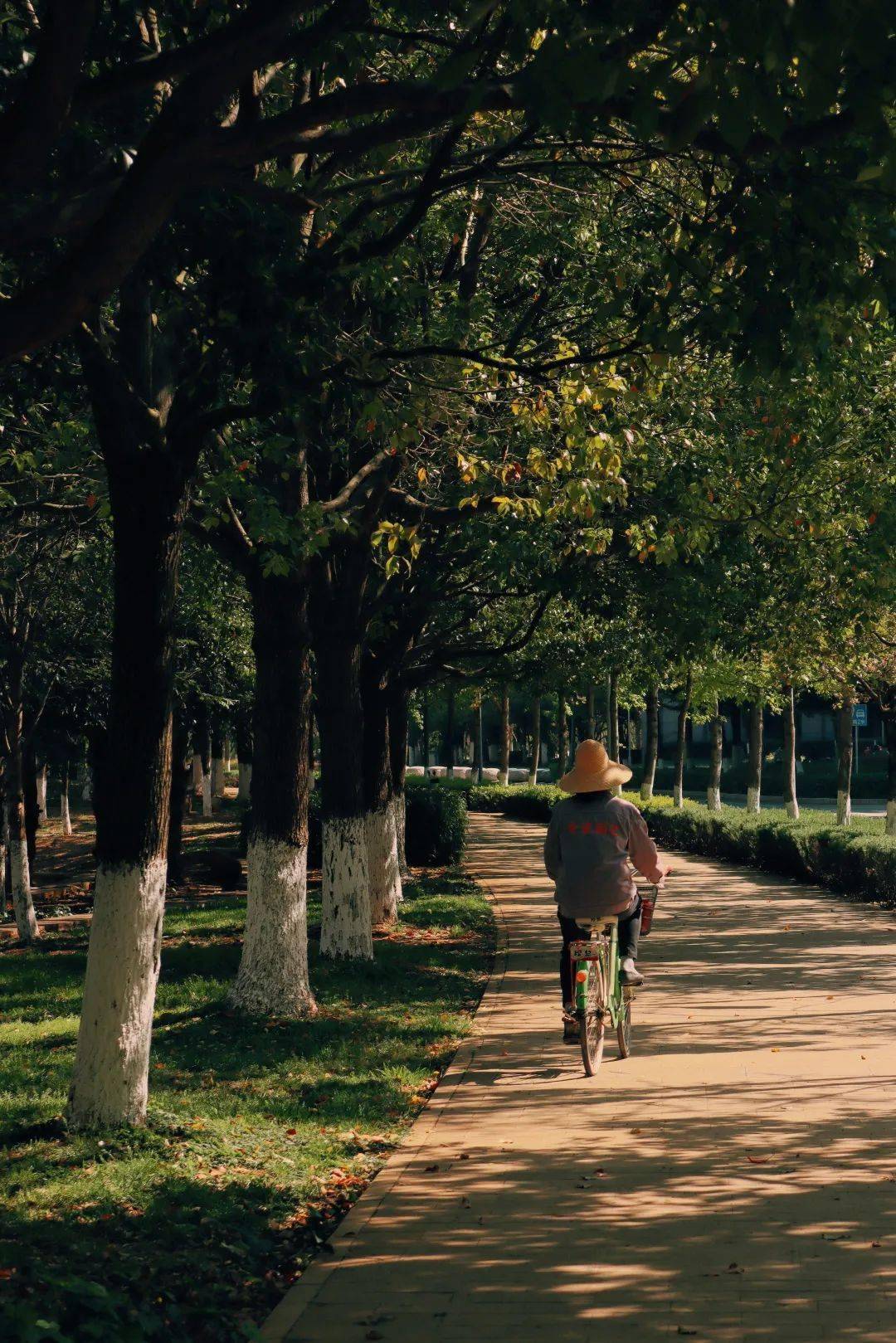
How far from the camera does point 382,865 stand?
750 inches

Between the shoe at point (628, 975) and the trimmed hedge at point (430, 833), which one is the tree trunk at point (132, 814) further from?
the trimmed hedge at point (430, 833)

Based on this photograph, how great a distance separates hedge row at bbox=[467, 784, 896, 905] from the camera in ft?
67.5

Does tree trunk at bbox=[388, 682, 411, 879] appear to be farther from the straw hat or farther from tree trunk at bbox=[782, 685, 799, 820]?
the straw hat

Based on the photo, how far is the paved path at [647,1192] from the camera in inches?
209

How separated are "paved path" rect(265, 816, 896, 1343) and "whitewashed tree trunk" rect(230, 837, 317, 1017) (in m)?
1.52

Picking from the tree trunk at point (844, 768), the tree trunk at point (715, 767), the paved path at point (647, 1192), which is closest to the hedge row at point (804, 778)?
the tree trunk at point (715, 767)

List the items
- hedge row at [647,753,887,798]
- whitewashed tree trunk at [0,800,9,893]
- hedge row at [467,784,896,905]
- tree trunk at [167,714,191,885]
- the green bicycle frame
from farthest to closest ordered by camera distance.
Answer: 1. hedge row at [647,753,887,798]
2. tree trunk at [167,714,191,885]
3. whitewashed tree trunk at [0,800,9,893]
4. hedge row at [467,784,896,905]
5. the green bicycle frame

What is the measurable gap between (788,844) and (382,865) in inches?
336

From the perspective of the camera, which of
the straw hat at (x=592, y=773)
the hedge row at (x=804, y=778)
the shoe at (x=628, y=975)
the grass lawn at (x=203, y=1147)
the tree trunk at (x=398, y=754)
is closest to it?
the grass lawn at (x=203, y=1147)

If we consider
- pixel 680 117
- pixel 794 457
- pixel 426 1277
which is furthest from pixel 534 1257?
pixel 794 457

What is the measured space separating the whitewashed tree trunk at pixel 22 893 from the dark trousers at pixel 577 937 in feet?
33.4

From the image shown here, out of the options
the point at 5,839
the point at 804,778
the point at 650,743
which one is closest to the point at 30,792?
the point at 5,839

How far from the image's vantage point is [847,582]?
16.3 metres

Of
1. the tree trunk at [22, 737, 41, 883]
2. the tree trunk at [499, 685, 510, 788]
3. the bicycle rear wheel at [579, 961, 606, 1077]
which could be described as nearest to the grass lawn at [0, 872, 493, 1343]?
the bicycle rear wheel at [579, 961, 606, 1077]
